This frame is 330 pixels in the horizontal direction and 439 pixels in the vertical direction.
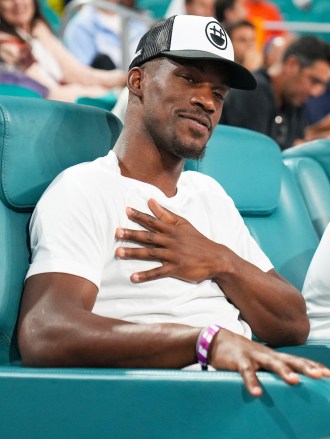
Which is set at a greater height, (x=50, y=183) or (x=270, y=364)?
(x=50, y=183)

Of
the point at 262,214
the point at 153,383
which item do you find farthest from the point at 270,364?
the point at 262,214

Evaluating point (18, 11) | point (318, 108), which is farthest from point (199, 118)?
point (318, 108)

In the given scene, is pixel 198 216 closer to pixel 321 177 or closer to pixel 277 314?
pixel 277 314

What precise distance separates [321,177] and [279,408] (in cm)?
158

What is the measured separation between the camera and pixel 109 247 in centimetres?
178

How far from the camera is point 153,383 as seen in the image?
1.43 m

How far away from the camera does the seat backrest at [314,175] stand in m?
2.80

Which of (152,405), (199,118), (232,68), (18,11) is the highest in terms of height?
(18,11)

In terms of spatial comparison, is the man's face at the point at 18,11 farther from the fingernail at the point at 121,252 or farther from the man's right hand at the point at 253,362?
the man's right hand at the point at 253,362

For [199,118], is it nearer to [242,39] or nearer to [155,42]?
[155,42]

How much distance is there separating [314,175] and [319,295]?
2.44 feet

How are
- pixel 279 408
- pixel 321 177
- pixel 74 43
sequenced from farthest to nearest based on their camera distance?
pixel 74 43 < pixel 321 177 < pixel 279 408

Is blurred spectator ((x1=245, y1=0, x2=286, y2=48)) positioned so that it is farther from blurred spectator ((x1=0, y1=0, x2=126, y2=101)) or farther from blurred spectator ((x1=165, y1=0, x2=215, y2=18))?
blurred spectator ((x1=0, y1=0, x2=126, y2=101))

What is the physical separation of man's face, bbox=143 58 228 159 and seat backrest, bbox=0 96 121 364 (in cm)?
16
